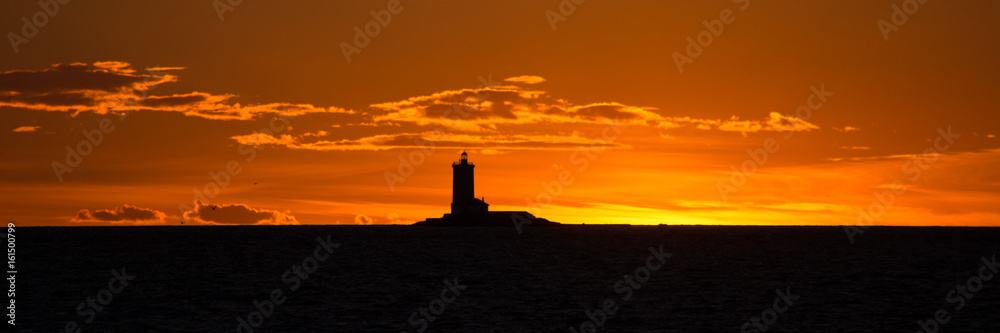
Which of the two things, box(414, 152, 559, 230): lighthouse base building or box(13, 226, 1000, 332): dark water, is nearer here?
box(13, 226, 1000, 332): dark water

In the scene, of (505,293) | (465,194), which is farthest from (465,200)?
(505,293)

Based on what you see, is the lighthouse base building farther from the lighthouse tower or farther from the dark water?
the dark water

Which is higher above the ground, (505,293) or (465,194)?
(465,194)

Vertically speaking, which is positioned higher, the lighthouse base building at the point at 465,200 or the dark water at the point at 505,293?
the lighthouse base building at the point at 465,200

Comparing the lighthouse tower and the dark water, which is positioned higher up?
the lighthouse tower

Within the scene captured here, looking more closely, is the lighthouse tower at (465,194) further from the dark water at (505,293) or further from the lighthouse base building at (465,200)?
the dark water at (505,293)

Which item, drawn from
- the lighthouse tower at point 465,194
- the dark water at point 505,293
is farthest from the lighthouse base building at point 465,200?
the dark water at point 505,293

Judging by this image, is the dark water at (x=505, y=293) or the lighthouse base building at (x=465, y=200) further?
the lighthouse base building at (x=465, y=200)

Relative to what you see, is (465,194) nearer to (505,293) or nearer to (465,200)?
(465,200)

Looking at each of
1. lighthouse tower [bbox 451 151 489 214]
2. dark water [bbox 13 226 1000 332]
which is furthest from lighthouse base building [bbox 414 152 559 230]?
dark water [bbox 13 226 1000 332]

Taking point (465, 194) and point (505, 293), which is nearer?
point (505, 293)

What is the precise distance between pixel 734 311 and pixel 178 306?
30.8 meters

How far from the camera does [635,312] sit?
2174 inches

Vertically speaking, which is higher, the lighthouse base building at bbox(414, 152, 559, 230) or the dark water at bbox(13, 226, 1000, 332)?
the lighthouse base building at bbox(414, 152, 559, 230)
